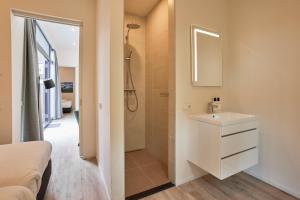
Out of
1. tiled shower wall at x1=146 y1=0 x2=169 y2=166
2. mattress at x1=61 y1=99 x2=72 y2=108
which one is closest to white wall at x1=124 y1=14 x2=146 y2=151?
tiled shower wall at x1=146 y1=0 x2=169 y2=166

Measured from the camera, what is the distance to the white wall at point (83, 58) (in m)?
2.15

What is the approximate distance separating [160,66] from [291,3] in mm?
1835

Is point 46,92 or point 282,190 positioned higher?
point 46,92

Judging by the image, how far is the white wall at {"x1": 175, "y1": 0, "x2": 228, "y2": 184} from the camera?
2.04 meters

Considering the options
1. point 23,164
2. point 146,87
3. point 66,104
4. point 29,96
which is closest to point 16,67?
point 29,96

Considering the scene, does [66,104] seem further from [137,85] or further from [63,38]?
[137,85]

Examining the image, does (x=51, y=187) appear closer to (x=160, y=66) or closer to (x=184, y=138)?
(x=184, y=138)

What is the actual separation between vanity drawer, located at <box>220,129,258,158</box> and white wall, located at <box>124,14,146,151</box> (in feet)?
6.13

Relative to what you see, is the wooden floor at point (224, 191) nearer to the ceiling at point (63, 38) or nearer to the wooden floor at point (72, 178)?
the wooden floor at point (72, 178)

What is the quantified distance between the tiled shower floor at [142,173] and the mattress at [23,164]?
103 cm

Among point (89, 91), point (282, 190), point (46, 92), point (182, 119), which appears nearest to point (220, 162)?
point (182, 119)

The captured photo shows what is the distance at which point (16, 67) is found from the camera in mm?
2449

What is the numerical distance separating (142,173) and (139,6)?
283 centimetres

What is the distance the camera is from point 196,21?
7.12ft
